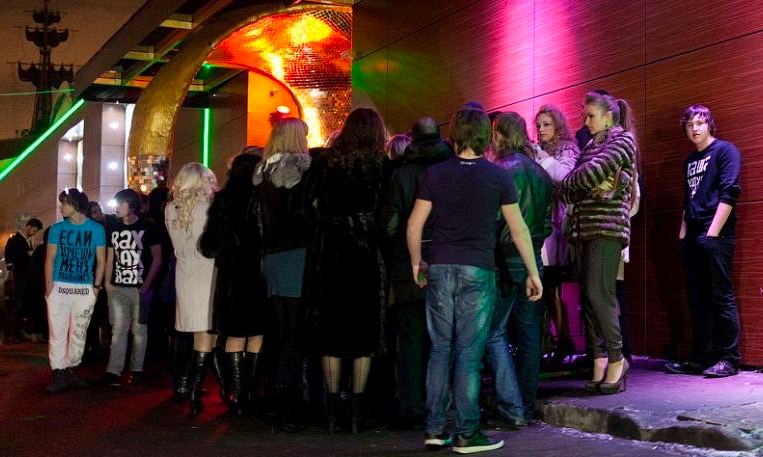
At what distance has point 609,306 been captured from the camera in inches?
228

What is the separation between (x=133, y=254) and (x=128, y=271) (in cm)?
15

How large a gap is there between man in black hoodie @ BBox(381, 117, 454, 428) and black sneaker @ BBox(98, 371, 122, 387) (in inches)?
130

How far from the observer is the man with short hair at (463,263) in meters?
4.68

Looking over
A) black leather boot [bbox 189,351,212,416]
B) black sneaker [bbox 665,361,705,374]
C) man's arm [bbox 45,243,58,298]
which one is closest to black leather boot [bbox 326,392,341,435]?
black leather boot [bbox 189,351,212,416]

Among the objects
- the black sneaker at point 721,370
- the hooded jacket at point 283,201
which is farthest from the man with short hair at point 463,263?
the black sneaker at point 721,370

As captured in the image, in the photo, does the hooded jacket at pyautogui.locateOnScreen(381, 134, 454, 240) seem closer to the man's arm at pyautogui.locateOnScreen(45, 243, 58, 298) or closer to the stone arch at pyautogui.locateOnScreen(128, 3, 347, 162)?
the man's arm at pyautogui.locateOnScreen(45, 243, 58, 298)

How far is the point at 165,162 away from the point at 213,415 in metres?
7.34

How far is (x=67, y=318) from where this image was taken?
7.38 metres

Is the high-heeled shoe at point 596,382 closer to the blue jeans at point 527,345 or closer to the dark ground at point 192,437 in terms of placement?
the blue jeans at point 527,345

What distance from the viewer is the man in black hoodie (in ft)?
17.3

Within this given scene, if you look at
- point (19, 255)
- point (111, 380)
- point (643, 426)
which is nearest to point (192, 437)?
point (643, 426)

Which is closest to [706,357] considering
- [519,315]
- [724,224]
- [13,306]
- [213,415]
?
[724,224]

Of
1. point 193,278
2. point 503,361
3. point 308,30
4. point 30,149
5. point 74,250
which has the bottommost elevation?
point 503,361

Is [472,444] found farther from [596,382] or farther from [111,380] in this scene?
[111,380]
